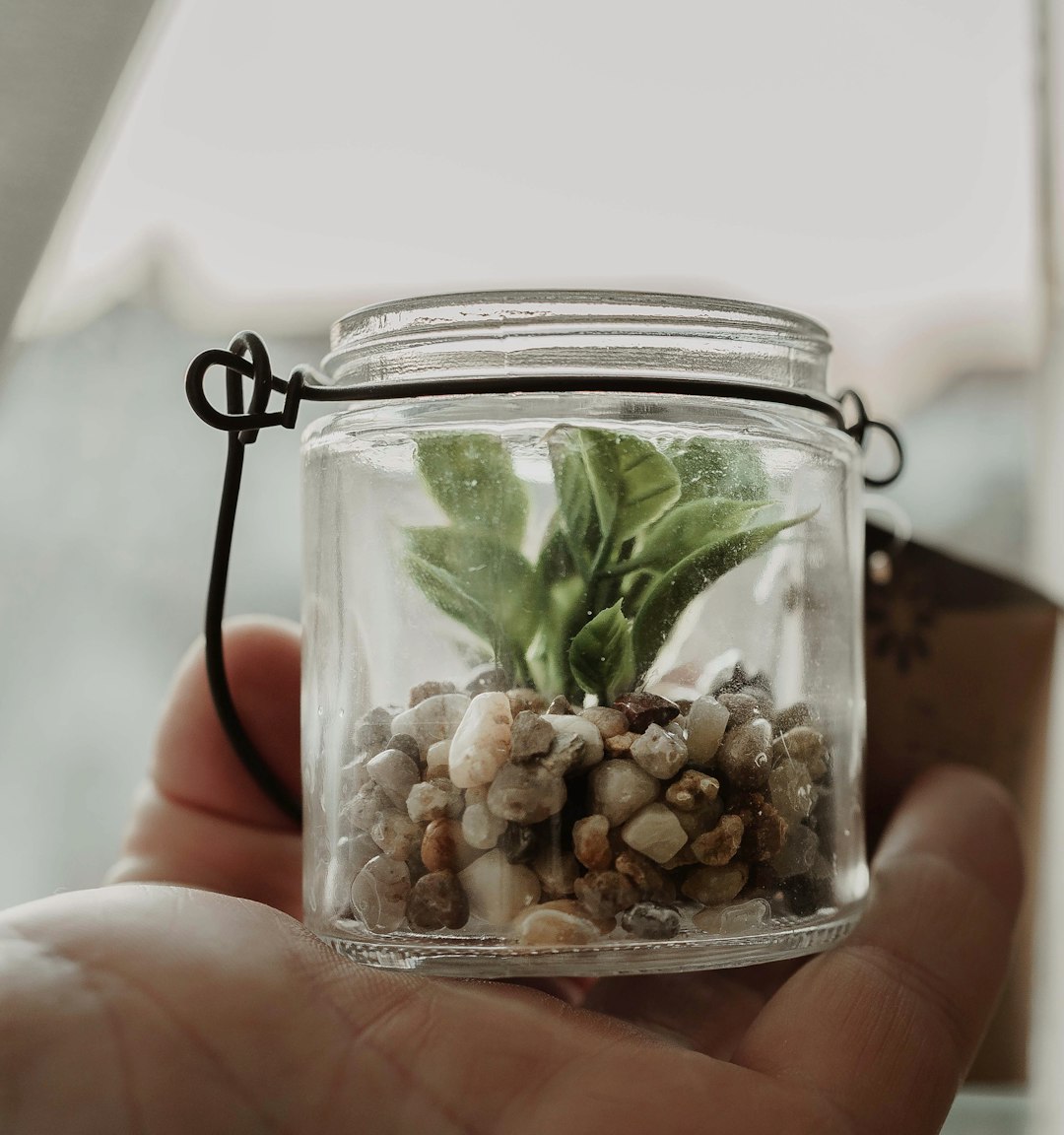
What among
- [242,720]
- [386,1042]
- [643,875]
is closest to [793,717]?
[643,875]

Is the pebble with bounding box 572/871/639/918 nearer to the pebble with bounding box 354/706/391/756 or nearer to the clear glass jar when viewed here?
the clear glass jar

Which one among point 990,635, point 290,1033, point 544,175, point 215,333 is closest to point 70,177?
point 215,333

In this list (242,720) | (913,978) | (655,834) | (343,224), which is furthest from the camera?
(343,224)

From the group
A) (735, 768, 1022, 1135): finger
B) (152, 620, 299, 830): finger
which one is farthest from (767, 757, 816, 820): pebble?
(152, 620, 299, 830): finger

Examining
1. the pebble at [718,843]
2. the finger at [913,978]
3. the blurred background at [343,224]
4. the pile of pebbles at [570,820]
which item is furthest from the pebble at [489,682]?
the blurred background at [343,224]

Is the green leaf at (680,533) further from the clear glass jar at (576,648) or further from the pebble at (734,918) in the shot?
the pebble at (734,918)

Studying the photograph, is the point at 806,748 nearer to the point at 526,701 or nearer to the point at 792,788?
the point at 792,788
